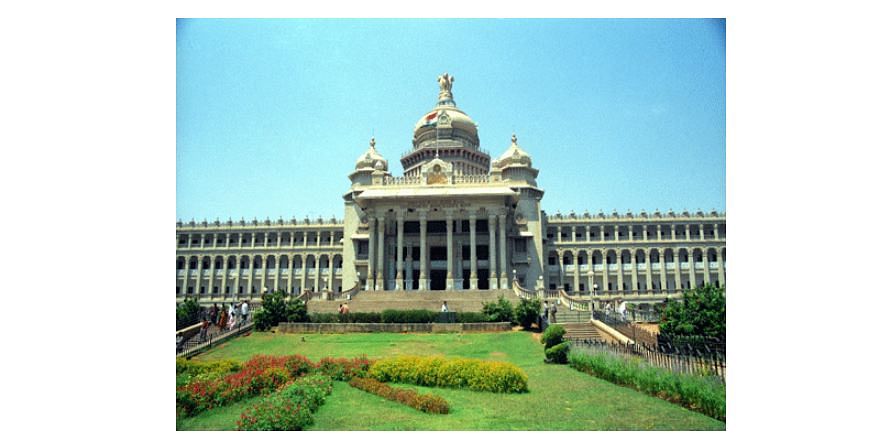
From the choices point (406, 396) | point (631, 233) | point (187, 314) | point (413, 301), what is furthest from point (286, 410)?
point (631, 233)

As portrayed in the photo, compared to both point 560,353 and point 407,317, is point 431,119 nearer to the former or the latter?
point 407,317

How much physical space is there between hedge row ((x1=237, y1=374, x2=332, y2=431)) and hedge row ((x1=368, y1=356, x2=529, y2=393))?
6.31 feet

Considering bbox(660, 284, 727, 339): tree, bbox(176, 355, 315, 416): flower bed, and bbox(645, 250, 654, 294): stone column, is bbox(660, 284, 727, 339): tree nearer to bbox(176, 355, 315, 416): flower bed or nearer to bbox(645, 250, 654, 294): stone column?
bbox(176, 355, 315, 416): flower bed

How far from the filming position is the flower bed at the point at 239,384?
481 inches

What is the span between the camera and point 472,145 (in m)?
59.1

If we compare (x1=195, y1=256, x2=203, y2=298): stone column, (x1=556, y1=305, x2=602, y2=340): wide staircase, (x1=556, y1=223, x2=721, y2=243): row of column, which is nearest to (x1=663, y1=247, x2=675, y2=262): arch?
(x1=556, y1=223, x2=721, y2=243): row of column

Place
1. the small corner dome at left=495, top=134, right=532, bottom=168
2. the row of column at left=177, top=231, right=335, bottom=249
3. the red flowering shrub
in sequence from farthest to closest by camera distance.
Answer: the row of column at left=177, top=231, right=335, bottom=249, the small corner dome at left=495, top=134, right=532, bottom=168, the red flowering shrub

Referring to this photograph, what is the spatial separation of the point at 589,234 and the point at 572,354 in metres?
45.5

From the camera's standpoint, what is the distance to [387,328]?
24.8 m

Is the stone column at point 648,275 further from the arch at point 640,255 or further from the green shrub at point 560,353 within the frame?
the green shrub at point 560,353

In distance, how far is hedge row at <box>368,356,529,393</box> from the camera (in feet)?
43.8

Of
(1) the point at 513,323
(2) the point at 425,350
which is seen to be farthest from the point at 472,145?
(2) the point at 425,350

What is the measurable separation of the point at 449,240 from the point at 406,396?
30.1 meters

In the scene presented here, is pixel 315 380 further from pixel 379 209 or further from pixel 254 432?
pixel 379 209
